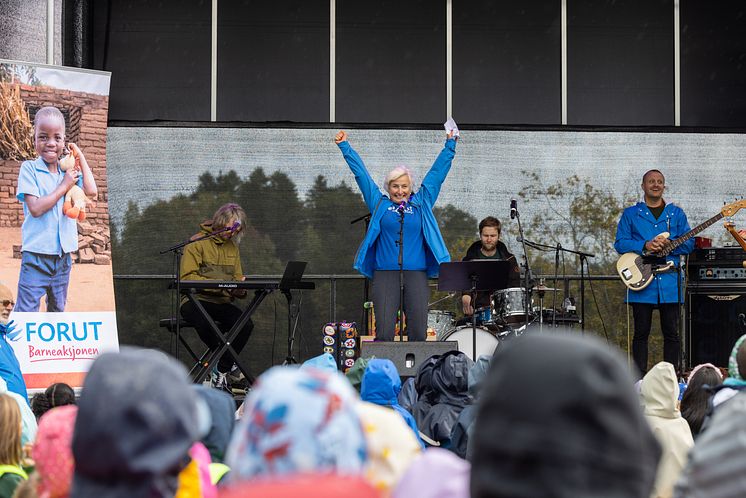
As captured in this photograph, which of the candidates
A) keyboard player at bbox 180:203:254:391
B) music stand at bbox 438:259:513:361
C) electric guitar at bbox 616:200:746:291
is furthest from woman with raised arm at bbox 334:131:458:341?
electric guitar at bbox 616:200:746:291

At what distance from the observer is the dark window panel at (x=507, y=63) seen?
39.1 ft

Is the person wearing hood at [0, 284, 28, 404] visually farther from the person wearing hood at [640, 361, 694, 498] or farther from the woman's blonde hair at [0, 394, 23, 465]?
the person wearing hood at [640, 361, 694, 498]

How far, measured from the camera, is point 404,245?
8953 mm

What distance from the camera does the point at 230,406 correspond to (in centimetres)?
392

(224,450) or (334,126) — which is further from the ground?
(334,126)

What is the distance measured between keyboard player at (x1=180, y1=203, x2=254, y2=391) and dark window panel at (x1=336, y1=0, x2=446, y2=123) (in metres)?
2.21

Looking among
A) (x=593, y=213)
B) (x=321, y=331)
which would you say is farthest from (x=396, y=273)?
(x=593, y=213)

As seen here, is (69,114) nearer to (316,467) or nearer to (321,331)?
(321,331)

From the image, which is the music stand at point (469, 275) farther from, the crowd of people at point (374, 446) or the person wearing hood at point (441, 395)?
the crowd of people at point (374, 446)

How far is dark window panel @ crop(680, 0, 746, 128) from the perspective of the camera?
11.9 m

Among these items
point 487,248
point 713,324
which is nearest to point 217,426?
point 713,324

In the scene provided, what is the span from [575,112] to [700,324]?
3111mm

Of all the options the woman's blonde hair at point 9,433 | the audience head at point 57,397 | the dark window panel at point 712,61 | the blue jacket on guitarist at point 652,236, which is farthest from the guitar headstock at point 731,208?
the woman's blonde hair at point 9,433

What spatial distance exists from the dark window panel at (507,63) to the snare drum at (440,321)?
2.35 m
